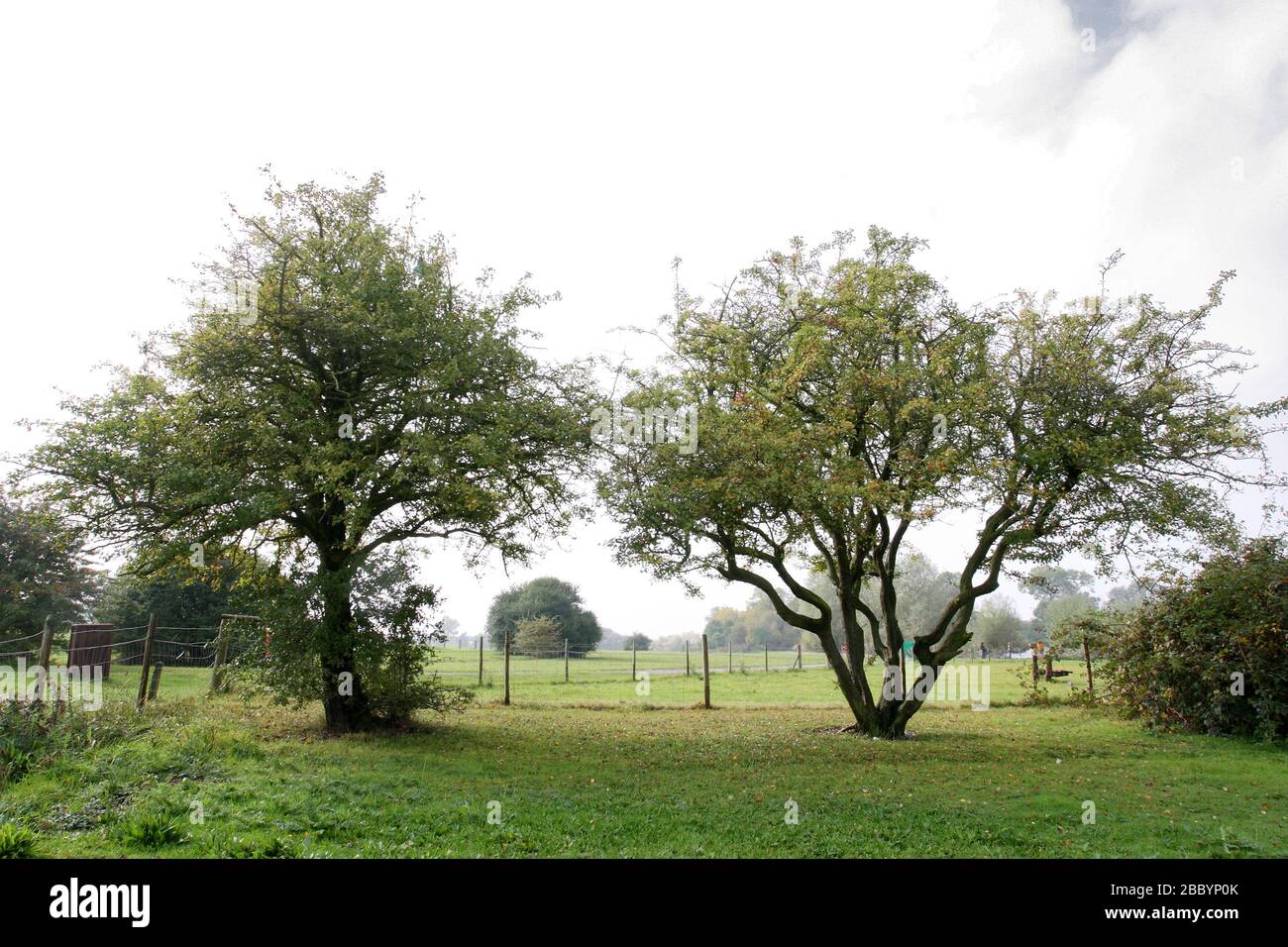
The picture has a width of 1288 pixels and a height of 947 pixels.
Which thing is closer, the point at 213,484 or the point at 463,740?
the point at 213,484

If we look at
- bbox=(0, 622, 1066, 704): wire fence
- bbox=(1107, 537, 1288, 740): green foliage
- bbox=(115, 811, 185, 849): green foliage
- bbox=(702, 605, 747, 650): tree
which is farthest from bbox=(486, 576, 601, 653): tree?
bbox=(702, 605, 747, 650): tree

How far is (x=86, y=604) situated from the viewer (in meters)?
30.9

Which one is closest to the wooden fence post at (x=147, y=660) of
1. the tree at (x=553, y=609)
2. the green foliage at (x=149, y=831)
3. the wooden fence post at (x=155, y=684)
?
the wooden fence post at (x=155, y=684)

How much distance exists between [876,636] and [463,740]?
9.85 metres

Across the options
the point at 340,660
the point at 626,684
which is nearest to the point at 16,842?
the point at 340,660

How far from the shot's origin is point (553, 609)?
156ft

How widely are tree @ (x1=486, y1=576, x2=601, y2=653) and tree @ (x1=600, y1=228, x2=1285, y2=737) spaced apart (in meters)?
31.3

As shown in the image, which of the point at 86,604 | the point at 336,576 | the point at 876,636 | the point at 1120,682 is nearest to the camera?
the point at 336,576

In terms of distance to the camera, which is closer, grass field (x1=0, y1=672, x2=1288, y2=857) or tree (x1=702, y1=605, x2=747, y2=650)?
grass field (x1=0, y1=672, x2=1288, y2=857)

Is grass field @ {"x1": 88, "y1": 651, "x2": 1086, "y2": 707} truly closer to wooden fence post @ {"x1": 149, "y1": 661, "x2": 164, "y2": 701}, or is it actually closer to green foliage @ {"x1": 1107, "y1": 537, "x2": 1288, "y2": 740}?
wooden fence post @ {"x1": 149, "y1": 661, "x2": 164, "y2": 701}

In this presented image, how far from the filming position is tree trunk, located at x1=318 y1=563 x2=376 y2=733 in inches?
551
